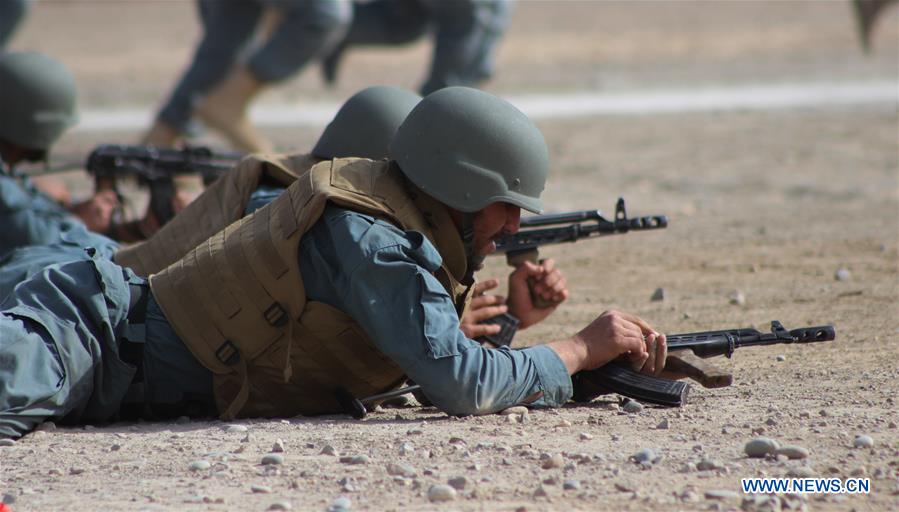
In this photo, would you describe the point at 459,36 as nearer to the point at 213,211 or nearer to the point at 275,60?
the point at 275,60

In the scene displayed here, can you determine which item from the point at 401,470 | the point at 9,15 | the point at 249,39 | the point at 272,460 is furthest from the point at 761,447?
the point at 9,15

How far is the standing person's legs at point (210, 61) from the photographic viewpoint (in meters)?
9.73

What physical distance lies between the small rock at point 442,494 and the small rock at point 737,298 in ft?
9.35

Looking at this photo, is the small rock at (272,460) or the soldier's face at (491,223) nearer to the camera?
the small rock at (272,460)

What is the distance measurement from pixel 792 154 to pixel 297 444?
23.0 ft

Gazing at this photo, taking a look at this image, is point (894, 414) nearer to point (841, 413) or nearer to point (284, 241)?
point (841, 413)

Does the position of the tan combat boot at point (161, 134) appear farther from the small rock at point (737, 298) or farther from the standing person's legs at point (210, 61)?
the small rock at point (737, 298)

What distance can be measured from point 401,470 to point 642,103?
1033 centimetres

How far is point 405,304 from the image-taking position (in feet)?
12.1

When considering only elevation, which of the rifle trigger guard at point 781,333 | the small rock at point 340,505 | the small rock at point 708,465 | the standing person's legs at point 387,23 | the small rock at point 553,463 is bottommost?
the small rock at point 340,505

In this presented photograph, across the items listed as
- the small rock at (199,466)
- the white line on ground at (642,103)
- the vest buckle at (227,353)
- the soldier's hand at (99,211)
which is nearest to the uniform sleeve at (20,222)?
the soldier's hand at (99,211)

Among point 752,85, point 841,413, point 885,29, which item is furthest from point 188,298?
point 885,29

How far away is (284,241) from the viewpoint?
3801 millimetres

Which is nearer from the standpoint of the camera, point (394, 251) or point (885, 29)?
point (394, 251)
